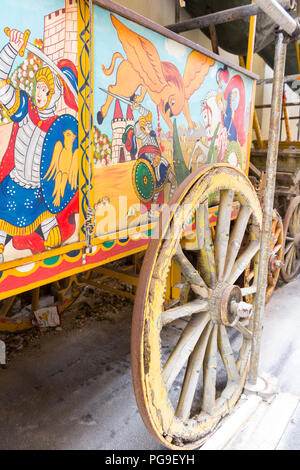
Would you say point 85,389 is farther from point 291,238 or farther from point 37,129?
point 291,238

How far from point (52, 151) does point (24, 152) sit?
109 mm

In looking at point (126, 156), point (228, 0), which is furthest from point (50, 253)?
point (228, 0)

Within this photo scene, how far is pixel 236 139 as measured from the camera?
2.42 meters

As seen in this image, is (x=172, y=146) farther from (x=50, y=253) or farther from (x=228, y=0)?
(x=228, y=0)

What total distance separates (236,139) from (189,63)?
0.70 meters

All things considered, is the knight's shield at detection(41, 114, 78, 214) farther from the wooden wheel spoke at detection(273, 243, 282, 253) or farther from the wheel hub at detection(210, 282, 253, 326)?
the wooden wheel spoke at detection(273, 243, 282, 253)

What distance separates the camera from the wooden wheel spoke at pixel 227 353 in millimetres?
1935

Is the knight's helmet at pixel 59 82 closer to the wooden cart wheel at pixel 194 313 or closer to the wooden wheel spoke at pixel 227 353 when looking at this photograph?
the wooden cart wheel at pixel 194 313

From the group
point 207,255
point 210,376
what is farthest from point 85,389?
point 207,255

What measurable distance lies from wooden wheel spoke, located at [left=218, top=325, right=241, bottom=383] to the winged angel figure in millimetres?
1075

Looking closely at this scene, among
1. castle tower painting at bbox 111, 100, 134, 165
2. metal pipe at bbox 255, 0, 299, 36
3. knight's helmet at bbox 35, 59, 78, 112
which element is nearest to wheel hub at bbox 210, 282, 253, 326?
castle tower painting at bbox 111, 100, 134, 165

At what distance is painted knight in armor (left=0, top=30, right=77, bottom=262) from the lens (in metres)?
1.09

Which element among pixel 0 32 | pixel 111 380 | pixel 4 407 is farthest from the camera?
pixel 111 380

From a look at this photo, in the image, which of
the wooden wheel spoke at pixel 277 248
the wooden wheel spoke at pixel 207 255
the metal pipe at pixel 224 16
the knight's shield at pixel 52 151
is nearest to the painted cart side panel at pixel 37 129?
the knight's shield at pixel 52 151
